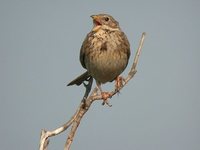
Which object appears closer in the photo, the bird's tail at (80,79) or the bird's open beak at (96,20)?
the bird's open beak at (96,20)

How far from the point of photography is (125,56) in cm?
907

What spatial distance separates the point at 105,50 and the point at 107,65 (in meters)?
0.30

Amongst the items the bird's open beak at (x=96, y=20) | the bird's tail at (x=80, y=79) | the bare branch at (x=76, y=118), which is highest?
the bird's open beak at (x=96, y=20)

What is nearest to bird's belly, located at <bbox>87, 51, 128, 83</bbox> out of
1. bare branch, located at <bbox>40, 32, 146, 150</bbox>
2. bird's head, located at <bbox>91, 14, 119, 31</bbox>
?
bird's head, located at <bbox>91, 14, 119, 31</bbox>

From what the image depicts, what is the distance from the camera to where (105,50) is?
8.72 meters

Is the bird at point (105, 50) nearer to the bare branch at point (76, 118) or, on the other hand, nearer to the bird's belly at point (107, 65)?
the bird's belly at point (107, 65)

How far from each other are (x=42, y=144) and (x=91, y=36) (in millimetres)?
4068

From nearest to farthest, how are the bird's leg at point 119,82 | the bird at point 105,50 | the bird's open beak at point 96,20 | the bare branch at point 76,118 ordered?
the bare branch at point 76,118 → the bird's open beak at point 96,20 → the bird at point 105,50 → the bird's leg at point 119,82

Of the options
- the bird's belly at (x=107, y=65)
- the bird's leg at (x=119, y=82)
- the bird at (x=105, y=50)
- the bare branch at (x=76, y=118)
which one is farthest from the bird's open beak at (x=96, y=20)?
the bare branch at (x=76, y=118)

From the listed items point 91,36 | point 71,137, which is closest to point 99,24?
point 91,36

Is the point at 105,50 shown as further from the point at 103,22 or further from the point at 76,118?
the point at 76,118

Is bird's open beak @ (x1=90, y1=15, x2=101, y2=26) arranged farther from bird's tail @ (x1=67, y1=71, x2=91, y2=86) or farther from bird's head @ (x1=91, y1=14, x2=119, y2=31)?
bird's tail @ (x1=67, y1=71, x2=91, y2=86)

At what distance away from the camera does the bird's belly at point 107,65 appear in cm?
875

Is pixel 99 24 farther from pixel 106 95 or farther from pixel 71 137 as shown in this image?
pixel 71 137
